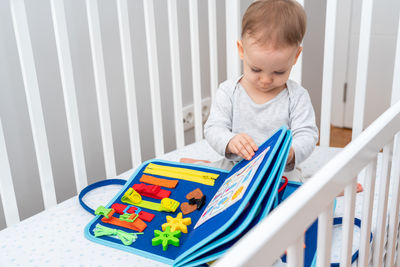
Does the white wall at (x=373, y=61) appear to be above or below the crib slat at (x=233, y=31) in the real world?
below

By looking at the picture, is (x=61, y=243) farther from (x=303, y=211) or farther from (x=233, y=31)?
(x=233, y=31)

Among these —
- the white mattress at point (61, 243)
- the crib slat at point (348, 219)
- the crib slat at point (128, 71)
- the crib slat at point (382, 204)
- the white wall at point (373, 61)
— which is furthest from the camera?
the white wall at point (373, 61)

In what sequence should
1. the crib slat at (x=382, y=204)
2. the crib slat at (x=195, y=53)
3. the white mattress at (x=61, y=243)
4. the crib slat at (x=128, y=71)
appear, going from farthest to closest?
the crib slat at (x=195, y=53)
the crib slat at (x=128, y=71)
the white mattress at (x=61, y=243)
the crib slat at (x=382, y=204)

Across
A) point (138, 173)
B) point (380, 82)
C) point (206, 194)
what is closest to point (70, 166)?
point (138, 173)

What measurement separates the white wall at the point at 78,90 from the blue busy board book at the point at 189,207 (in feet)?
0.96

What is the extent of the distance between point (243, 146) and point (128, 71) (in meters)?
0.34

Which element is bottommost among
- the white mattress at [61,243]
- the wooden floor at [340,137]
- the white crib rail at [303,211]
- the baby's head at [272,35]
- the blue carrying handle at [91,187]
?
the wooden floor at [340,137]

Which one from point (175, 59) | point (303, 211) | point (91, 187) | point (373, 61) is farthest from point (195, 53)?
point (373, 61)

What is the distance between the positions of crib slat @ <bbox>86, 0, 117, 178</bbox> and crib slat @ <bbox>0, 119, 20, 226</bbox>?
0.21m

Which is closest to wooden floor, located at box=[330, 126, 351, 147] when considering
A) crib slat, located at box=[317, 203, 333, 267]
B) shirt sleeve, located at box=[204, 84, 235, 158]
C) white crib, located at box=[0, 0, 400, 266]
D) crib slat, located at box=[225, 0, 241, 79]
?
white crib, located at box=[0, 0, 400, 266]

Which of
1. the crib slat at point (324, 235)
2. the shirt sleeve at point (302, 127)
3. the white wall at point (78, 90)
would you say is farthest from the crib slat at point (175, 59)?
the crib slat at point (324, 235)

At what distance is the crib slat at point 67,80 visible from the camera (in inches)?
31.6

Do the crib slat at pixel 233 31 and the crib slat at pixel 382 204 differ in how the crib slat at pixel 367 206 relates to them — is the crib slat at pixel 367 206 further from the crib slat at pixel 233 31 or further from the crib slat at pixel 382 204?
the crib slat at pixel 233 31

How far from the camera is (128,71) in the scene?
935 mm
